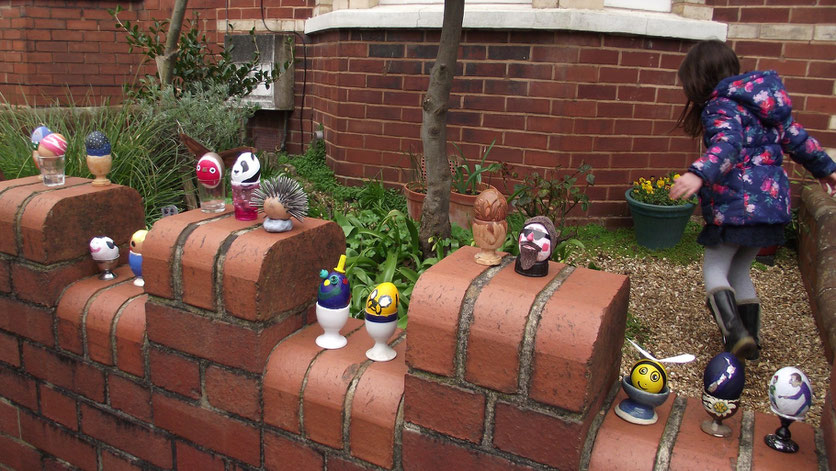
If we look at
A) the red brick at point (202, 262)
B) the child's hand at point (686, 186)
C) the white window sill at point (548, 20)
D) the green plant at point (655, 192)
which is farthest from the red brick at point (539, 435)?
the white window sill at point (548, 20)

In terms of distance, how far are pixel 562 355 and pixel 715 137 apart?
1964 millimetres

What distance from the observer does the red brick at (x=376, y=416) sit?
1.40 m

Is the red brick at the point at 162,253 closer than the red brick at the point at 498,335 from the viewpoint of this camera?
No

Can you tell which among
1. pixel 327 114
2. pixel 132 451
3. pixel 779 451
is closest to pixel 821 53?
pixel 327 114

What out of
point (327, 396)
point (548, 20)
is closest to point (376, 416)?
point (327, 396)

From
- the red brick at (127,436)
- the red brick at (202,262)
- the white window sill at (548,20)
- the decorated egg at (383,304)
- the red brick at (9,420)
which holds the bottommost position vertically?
the red brick at (9,420)

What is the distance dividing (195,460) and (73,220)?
0.77m

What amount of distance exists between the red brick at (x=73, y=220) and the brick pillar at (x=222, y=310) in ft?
1.34

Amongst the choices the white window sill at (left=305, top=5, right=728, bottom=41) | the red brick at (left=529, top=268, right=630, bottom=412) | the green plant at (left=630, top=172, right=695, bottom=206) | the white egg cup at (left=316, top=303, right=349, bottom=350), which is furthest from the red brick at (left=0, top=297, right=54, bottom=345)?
the green plant at (left=630, top=172, right=695, bottom=206)

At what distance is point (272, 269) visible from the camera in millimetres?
1495

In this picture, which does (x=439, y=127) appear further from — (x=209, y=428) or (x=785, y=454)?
(x=785, y=454)

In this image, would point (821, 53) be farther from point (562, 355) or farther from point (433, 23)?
point (562, 355)

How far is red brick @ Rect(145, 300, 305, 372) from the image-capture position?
1524 millimetres

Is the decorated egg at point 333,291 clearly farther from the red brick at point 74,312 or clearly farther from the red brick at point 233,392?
the red brick at point 74,312
